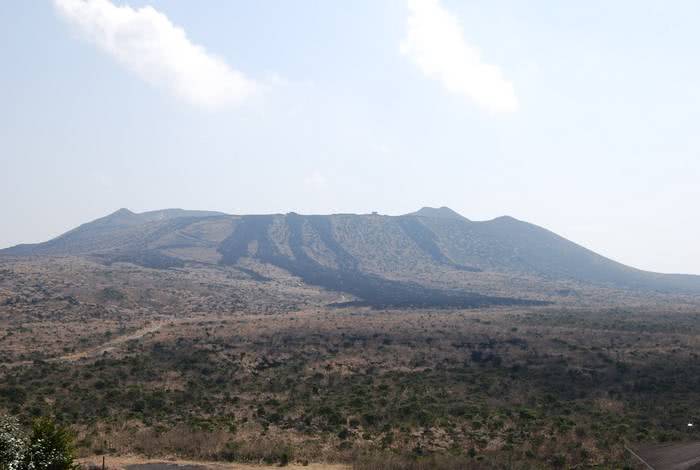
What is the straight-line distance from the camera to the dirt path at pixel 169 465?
65.2 ft

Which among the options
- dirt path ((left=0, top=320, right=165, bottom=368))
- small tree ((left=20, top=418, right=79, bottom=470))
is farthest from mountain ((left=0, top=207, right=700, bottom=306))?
small tree ((left=20, top=418, right=79, bottom=470))

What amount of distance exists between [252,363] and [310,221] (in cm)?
15125

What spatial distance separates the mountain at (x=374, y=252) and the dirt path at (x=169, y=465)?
8065 centimetres

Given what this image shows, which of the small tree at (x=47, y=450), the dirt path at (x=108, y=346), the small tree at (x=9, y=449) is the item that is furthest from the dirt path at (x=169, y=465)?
the dirt path at (x=108, y=346)

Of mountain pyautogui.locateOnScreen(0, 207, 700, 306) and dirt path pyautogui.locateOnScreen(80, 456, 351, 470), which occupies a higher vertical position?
mountain pyautogui.locateOnScreen(0, 207, 700, 306)

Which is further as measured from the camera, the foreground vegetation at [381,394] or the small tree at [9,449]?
the foreground vegetation at [381,394]

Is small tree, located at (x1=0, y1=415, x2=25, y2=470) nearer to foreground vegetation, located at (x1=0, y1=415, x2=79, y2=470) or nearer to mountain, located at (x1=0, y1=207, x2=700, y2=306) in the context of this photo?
foreground vegetation, located at (x1=0, y1=415, x2=79, y2=470)

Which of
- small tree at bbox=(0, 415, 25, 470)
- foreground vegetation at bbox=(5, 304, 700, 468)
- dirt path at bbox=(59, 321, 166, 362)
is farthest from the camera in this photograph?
dirt path at bbox=(59, 321, 166, 362)

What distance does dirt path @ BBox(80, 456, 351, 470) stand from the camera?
1986 cm

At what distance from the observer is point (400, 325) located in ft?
200

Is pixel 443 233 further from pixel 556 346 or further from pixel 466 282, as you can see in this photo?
pixel 556 346

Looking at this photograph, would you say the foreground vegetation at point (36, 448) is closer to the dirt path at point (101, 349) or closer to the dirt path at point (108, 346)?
the dirt path at point (101, 349)

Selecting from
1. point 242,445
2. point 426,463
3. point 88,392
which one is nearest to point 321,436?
point 242,445

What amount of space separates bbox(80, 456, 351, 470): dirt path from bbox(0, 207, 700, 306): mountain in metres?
80.7
